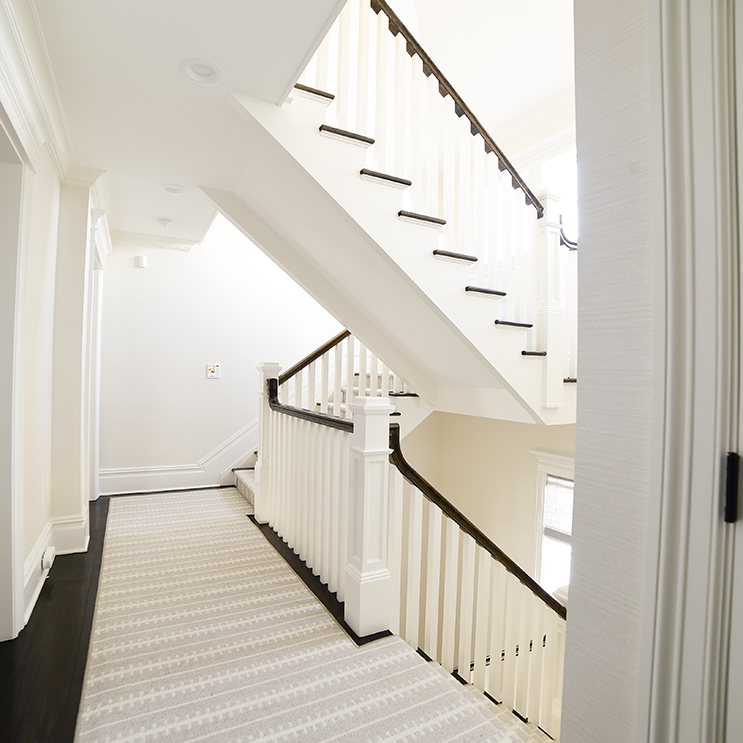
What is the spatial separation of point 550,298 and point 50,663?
9.57 ft

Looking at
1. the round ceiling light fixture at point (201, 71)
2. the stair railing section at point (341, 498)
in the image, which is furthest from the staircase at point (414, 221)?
the stair railing section at point (341, 498)

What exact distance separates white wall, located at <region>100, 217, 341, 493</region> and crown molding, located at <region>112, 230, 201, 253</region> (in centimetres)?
5

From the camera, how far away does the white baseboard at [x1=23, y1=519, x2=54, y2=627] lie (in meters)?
2.07

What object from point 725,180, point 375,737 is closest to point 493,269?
point 725,180

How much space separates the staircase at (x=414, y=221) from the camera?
2250mm

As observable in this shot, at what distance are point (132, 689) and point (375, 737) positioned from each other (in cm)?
85

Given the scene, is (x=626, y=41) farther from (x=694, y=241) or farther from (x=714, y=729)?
(x=714, y=729)

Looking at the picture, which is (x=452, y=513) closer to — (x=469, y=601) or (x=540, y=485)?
(x=469, y=601)

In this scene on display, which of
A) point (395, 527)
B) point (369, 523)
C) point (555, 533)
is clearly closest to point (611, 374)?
point (369, 523)

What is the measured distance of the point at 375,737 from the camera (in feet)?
4.64

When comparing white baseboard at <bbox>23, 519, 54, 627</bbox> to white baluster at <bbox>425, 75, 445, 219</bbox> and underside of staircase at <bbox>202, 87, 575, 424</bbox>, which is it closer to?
underside of staircase at <bbox>202, 87, 575, 424</bbox>

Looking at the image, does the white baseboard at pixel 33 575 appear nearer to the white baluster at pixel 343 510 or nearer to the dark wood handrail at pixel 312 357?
the white baluster at pixel 343 510

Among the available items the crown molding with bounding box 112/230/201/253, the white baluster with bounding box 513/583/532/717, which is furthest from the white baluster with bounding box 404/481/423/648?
the crown molding with bounding box 112/230/201/253

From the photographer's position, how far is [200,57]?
1.87 metres
